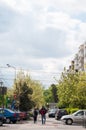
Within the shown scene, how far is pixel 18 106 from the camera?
73.3 meters

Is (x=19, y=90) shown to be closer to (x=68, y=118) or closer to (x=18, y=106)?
(x=18, y=106)

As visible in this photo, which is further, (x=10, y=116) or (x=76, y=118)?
(x=76, y=118)

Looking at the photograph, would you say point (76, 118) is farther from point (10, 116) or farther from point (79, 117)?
point (10, 116)

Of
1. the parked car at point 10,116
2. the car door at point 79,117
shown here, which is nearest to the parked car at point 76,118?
the car door at point 79,117

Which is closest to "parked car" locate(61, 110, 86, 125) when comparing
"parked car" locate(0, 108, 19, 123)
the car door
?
the car door

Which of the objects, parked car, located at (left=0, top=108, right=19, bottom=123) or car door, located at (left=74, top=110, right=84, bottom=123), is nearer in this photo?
parked car, located at (left=0, top=108, right=19, bottom=123)

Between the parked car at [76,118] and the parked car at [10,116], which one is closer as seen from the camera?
the parked car at [10,116]

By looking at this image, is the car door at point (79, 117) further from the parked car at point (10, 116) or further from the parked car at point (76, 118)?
the parked car at point (10, 116)

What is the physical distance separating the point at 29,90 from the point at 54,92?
103924 millimetres

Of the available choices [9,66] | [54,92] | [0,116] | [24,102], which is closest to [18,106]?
[24,102]

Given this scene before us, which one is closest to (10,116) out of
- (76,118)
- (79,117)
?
(76,118)

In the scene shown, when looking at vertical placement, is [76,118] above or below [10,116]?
below

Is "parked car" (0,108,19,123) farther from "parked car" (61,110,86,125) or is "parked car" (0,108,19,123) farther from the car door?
the car door

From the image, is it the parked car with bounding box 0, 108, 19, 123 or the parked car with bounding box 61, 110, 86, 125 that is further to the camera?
the parked car with bounding box 61, 110, 86, 125
